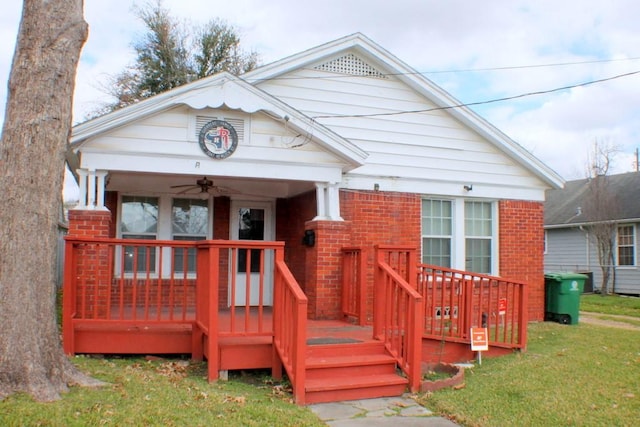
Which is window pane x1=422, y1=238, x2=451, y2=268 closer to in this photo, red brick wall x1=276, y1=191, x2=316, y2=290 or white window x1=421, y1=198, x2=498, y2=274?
white window x1=421, y1=198, x2=498, y2=274

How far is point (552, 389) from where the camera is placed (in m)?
6.44

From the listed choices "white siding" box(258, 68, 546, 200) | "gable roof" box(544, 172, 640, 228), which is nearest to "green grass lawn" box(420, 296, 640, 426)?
"white siding" box(258, 68, 546, 200)

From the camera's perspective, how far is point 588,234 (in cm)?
2245

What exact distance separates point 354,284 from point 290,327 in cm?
278

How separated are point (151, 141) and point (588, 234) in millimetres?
19199

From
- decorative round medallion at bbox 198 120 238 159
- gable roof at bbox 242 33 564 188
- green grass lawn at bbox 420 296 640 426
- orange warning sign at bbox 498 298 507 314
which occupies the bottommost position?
green grass lawn at bbox 420 296 640 426

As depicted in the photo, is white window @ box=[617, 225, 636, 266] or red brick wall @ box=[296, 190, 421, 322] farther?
white window @ box=[617, 225, 636, 266]

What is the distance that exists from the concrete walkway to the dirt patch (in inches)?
305

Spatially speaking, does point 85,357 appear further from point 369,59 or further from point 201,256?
point 369,59

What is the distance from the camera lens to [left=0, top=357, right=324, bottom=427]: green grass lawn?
4430 mm

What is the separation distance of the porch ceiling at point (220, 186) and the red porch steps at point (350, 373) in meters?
3.22

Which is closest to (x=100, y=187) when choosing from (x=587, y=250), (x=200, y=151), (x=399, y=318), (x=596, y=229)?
(x=200, y=151)

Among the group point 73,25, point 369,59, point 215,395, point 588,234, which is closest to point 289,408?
point 215,395

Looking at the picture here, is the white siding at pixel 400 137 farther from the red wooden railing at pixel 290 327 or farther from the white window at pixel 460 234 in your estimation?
the red wooden railing at pixel 290 327
